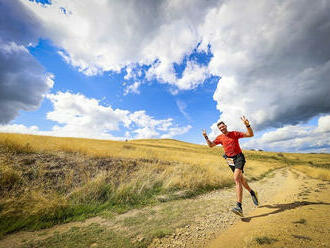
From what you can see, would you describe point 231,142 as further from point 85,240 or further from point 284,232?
point 85,240

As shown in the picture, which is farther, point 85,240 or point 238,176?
point 238,176

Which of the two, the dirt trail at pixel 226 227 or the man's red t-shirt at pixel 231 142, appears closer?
the dirt trail at pixel 226 227

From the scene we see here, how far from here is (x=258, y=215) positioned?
4.42 m

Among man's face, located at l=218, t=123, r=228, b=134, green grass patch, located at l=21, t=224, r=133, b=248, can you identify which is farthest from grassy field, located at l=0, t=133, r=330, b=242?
man's face, located at l=218, t=123, r=228, b=134

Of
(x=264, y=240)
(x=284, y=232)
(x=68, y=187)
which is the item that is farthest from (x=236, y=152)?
(x=68, y=187)

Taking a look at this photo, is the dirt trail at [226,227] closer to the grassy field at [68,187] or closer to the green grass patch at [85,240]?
the green grass patch at [85,240]

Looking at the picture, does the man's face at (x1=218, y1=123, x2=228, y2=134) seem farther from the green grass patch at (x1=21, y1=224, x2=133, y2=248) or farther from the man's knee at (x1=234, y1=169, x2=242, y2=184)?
the green grass patch at (x1=21, y1=224, x2=133, y2=248)

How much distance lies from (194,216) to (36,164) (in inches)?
317

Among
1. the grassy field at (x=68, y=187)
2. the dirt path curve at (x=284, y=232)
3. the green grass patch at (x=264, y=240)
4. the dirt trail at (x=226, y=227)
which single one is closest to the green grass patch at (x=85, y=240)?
the dirt trail at (x=226, y=227)

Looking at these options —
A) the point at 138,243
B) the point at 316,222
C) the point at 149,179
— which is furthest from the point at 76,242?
the point at 316,222

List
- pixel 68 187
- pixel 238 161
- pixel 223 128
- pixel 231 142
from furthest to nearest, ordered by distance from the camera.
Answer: pixel 68 187 → pixel 223 128 → pixel 231 142 → pixel 238 161

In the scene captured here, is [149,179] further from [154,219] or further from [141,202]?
[154,219]

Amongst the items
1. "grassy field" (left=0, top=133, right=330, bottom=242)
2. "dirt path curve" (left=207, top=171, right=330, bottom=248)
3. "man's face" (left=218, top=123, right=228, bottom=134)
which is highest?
"man's face" (left=218, top=123, right=228, bottom=134)

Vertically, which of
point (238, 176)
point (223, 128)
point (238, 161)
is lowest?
point (238, 176)
